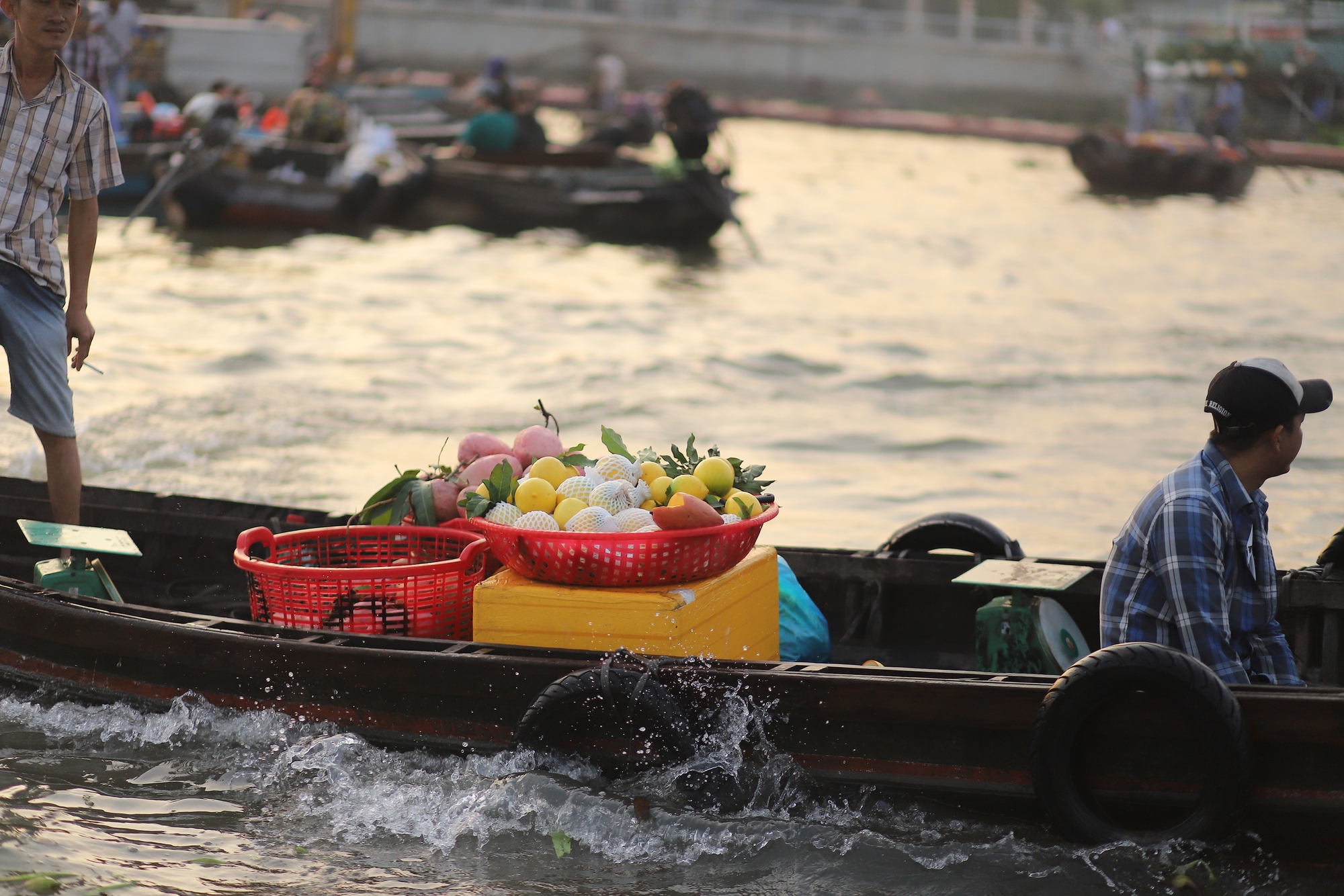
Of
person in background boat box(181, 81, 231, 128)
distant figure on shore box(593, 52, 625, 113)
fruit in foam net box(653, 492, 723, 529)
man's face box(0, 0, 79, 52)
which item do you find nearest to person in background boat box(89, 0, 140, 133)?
person in background boat box(181, 81, 231, 128)

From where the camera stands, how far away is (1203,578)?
10.2 feet

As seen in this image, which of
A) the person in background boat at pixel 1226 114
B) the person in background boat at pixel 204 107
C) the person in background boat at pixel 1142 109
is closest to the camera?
the person in background boat at pixel 204 107

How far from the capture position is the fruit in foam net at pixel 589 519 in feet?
11.5

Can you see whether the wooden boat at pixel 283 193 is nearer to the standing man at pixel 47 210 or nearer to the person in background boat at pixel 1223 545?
the standing man at pixel 47 210

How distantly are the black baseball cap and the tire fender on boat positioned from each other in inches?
56.7

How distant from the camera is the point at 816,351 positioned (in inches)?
487

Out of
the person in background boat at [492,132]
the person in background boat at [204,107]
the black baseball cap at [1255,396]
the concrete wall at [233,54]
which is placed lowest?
the black baseball cap at [1255,396]

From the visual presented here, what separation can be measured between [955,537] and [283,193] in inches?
502

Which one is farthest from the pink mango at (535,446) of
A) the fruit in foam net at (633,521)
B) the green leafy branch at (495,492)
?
the fruit in foam net at (633,521)

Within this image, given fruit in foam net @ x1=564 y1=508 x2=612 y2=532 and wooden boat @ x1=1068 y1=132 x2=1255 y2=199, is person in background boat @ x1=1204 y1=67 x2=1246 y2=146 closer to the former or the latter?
wooden boat @ x1=1068 y1=132 x2=1255 y2=199

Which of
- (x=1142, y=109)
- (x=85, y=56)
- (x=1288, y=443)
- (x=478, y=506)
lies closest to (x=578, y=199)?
(x=85, y=56)

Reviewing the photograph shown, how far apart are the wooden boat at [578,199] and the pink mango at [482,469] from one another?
478 inches

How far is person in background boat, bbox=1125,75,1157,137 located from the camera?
2911cm

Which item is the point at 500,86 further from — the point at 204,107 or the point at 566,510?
the point at 566,510
